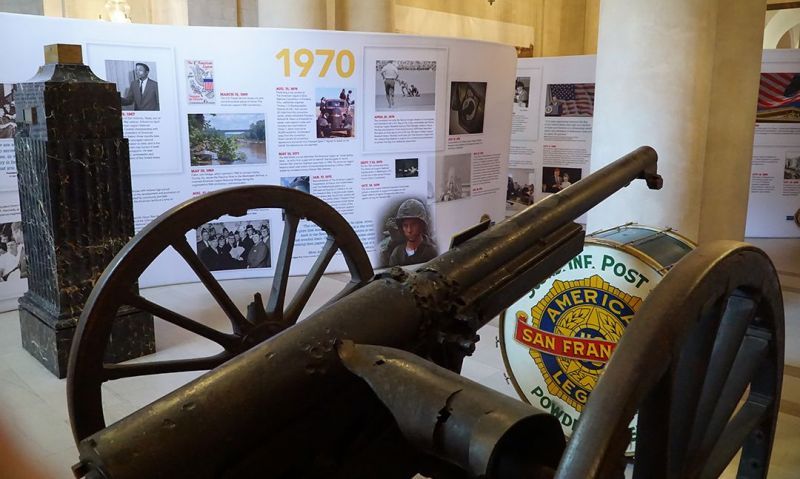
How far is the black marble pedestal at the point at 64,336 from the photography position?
3783 millimetres

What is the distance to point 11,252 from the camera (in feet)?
15.9

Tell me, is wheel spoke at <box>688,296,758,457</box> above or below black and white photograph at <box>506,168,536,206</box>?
above

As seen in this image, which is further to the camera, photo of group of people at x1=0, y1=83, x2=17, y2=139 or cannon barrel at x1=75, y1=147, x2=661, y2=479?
photo of group of people at x1=0, y1=83, x2=17, y2=139

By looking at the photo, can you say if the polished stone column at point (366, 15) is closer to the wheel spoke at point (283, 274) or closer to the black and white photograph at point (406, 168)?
the black and white photograph at point (406, 168)

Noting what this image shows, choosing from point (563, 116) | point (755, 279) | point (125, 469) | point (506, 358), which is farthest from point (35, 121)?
point (563, 116)

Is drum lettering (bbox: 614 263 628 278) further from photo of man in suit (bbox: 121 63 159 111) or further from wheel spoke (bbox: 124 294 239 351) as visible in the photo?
photo of man in suit (bbox: 121 63 159 111)

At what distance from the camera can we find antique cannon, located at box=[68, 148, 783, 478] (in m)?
1.26

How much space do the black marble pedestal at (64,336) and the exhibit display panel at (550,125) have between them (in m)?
5.24

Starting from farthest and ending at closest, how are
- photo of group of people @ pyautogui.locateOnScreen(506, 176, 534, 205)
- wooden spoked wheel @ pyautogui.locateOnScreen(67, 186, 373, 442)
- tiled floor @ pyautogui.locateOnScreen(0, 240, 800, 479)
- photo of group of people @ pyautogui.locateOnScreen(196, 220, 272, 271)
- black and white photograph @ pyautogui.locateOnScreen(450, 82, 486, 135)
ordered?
photo of group of people @ pyautogui.locateOnScreen(506, 176, 534, 205)
black and white photograph @ pyautogui.locateOnScreen(450, 82, 486, 135)
photo of group of people @ pyautogui.locateOnScreen(196, 220, 272, 271)
tiled floor @ pyautogui.locateOnScreen(0, 240, 800, 479)
wooden spoked wheel @ pyautogui.locateOnScreen(67, 186, 373, 442)

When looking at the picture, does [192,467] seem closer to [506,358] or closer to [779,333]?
[779,333]

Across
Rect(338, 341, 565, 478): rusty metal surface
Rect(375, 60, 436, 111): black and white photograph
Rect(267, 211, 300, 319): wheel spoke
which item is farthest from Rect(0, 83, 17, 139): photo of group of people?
Rect(338, 341, 565, 478): rusty metal surface

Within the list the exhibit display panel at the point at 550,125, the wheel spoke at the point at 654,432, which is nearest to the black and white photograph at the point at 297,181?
the exhibit display panel at the point at 550,125

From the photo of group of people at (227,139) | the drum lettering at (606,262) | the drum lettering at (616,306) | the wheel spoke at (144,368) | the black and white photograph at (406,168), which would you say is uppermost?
the photo of group of people at (227,139)

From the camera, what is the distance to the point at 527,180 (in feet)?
28.2
